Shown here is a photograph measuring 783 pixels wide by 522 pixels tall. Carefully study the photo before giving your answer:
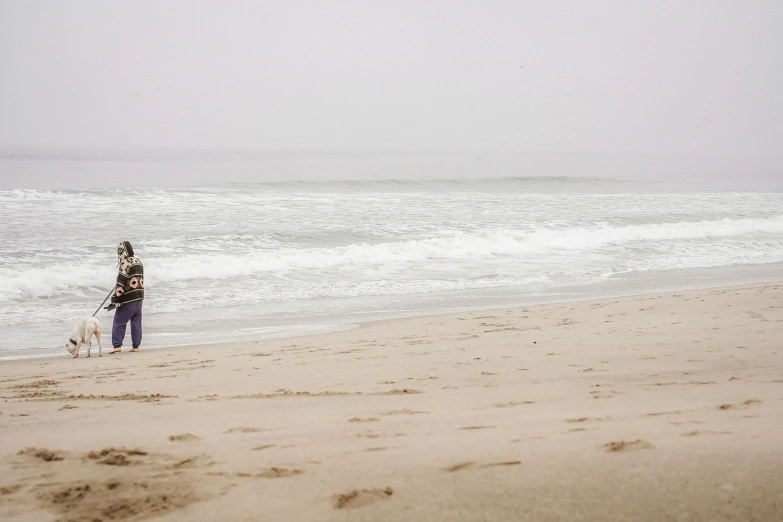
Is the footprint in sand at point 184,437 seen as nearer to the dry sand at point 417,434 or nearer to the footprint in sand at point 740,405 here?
the dry sand at point 417,434

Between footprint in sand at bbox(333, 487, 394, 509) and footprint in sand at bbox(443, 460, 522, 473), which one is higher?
footprint in sand at bbox(443, 460, 522, 473)

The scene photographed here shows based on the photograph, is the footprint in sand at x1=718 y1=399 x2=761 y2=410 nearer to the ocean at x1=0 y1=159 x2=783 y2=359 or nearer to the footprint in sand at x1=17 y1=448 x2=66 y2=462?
the footprint in sand at x1=17 y1=448 x2=66 y2=462

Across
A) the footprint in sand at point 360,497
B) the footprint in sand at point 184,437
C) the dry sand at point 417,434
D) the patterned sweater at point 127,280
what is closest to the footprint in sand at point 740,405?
the dry sand at point 417,434

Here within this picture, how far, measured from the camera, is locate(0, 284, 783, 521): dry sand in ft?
9.11

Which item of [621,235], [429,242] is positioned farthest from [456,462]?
[621,235]

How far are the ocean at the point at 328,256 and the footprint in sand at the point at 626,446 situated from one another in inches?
257

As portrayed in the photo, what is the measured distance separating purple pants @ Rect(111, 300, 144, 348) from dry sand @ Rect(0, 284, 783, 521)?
5.39 feet

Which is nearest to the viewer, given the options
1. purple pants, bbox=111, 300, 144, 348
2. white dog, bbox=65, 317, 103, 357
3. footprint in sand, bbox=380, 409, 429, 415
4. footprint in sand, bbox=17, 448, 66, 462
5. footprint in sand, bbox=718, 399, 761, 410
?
footprint in sand, bbox=17, 448, 66, 462

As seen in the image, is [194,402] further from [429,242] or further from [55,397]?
[429,242]

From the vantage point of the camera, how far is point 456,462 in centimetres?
313

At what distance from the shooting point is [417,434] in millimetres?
3719

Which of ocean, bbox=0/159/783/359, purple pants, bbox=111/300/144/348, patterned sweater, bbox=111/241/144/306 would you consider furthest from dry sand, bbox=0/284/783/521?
ocean, bbox=0/159/783/359

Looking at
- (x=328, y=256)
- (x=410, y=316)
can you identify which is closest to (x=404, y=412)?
(x=410, y=316)

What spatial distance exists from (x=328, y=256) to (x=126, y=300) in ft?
23.4
